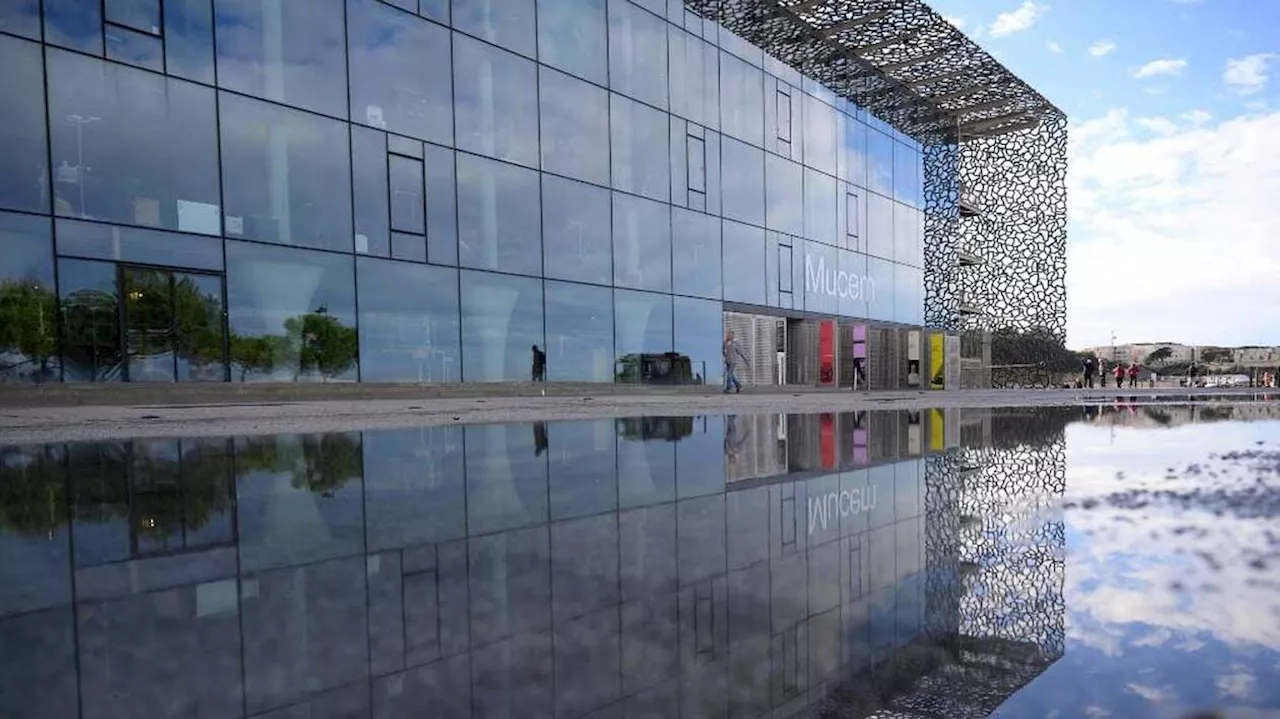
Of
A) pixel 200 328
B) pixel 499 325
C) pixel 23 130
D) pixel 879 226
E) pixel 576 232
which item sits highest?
pixel 879 226

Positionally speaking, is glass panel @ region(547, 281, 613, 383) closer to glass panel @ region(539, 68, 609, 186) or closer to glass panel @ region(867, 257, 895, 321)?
glass panel @ region(539, 68, 609, 186)

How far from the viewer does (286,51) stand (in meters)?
12.7

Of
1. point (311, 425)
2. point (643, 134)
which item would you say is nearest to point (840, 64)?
point (643, 134)

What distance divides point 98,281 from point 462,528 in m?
11.9

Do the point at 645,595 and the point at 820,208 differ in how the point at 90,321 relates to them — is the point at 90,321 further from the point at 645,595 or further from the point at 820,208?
the point at 820,208

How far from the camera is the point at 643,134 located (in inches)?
749

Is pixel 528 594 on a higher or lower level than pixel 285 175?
lower

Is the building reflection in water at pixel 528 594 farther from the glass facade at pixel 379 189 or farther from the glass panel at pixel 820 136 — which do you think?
the glass panel at pixel 820 136

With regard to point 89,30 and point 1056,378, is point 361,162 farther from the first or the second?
point 1056,378

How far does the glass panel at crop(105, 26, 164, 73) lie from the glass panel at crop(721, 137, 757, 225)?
1439 centimetres

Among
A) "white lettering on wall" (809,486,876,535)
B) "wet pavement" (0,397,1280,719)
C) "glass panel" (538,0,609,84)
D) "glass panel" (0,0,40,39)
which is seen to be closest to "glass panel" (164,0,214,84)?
"glass panel" (0,0,40,39)

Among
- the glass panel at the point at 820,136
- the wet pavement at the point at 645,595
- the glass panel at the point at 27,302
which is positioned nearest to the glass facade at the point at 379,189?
the glass panel at the point at 27,302

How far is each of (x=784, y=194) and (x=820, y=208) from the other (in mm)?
2251

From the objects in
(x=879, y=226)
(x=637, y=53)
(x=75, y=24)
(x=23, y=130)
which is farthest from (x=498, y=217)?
(x=879, y=226)
